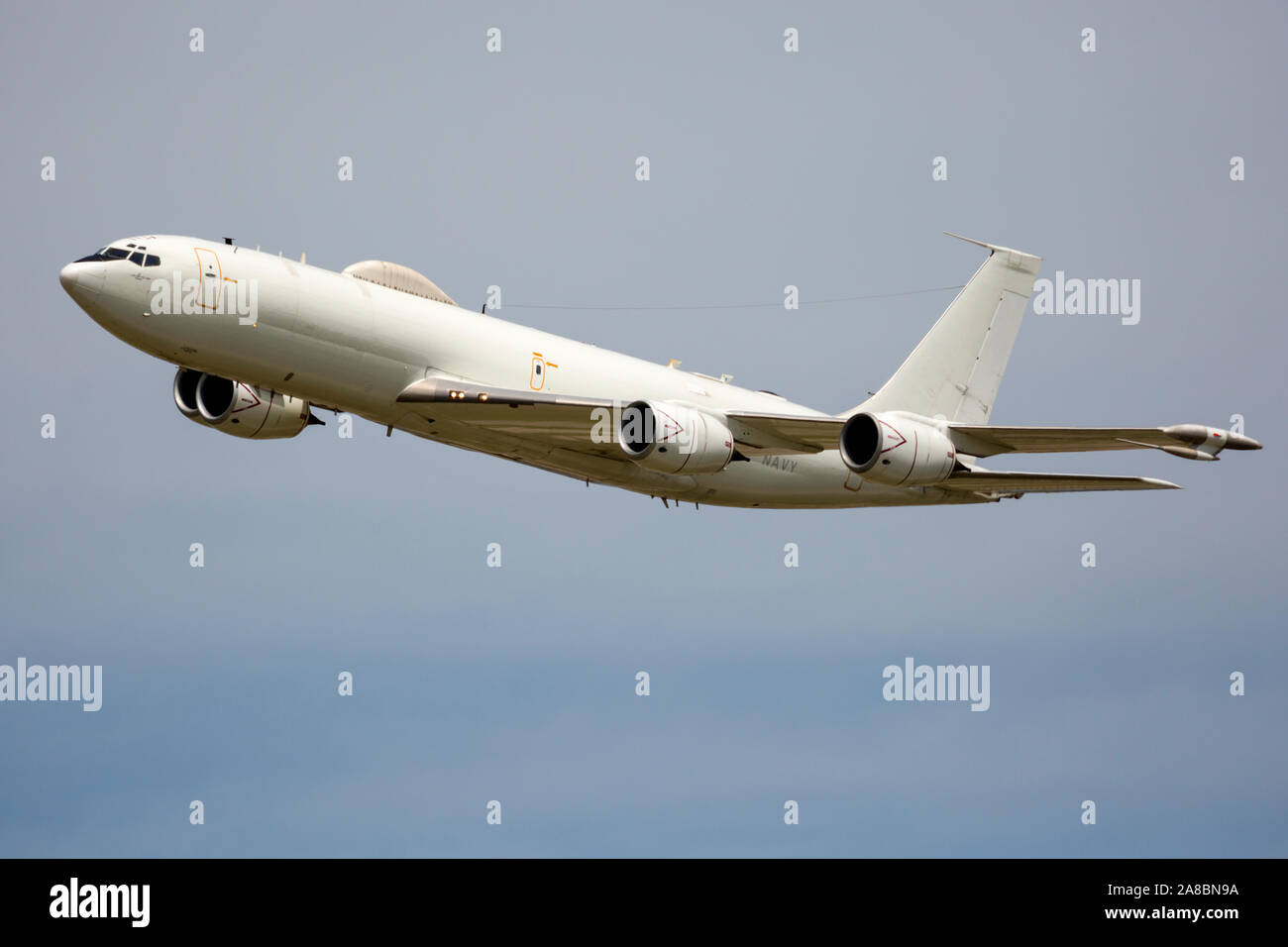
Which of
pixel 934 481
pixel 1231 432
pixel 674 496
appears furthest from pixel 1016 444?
pixel 674 496

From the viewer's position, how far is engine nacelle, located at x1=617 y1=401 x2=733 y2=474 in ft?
177

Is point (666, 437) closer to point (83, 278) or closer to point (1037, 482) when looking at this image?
point (1037, 482)

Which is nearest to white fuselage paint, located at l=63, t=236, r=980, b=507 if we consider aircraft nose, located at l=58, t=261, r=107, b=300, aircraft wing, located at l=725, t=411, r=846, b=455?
aircraft nose, located at l=58, t=261, r=107, b=300

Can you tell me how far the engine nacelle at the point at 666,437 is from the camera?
53875 millimetres

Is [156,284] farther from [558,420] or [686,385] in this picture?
[686,385]

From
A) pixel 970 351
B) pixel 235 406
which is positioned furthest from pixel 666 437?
pixel 970 351

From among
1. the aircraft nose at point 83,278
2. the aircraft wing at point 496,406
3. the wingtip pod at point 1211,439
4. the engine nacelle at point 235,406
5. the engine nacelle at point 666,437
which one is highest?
the aircraft nose at point 83,278

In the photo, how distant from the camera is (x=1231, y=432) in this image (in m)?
49.7

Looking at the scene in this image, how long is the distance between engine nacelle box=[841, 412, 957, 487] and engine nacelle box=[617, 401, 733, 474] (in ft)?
14.4

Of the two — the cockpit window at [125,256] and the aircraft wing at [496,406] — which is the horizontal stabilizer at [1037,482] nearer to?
the aircraft wing at [496,406]

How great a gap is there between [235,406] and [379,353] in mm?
8083

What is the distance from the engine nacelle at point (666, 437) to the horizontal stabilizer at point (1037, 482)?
8.59 m

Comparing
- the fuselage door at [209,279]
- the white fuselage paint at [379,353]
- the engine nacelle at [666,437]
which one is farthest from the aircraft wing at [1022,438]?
the fuselage door at [209,279]

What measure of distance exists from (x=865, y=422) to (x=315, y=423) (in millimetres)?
18491
